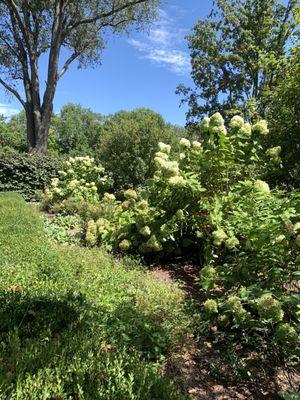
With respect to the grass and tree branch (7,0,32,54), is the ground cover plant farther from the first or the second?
tree branch (7,0,32,54)

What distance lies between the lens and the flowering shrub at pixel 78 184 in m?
10.5

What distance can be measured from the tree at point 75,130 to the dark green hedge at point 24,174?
29162 millimetres

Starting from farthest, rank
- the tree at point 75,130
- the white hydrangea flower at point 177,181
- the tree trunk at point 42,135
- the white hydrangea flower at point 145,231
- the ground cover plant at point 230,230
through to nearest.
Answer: the tree at point 75,130, the tree trunk at point 42,135, the white hydrangea flower at point 145,231, the white hydrangea flower at point 177,181, the ground cover plant at point 230,230

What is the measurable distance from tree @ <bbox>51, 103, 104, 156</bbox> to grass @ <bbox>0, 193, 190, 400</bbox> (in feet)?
131

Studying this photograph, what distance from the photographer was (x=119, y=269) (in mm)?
4629

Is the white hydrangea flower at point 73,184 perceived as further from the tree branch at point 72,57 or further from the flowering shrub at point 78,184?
the tree branch at point 72,57

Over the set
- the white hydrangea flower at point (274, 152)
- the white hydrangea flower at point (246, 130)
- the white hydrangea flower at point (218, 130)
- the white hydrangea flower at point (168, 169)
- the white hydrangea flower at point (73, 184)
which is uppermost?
the white hydrangea flower at point (246, 130)

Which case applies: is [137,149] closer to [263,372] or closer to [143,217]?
[143,217]

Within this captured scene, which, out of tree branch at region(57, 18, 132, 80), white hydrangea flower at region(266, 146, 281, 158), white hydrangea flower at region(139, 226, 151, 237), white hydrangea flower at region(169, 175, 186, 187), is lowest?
white hydrangea flower at region(139, 226, 151, 237)

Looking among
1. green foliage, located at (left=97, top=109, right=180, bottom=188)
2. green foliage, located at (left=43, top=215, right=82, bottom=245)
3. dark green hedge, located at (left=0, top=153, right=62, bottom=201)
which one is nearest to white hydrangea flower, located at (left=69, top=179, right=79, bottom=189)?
green foliage, located at (left=43, top=215, right=82, bottom=245)

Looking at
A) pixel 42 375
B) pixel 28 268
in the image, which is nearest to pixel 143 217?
pixel 28 268

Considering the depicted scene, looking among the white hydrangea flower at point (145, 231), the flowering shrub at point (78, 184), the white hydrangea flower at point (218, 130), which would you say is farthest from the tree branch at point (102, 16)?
the white hydrangea flower at point (145, 231)

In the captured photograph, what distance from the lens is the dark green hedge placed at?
13992mm

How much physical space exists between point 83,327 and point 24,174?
1227 cm
